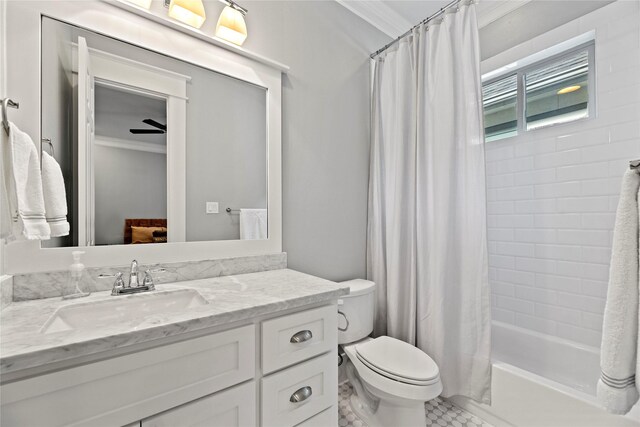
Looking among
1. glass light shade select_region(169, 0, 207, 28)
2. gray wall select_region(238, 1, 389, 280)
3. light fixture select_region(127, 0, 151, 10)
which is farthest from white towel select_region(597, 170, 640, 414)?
light fixture select_region(127, 0, 151, 10)

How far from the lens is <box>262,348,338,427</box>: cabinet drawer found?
3.05ft

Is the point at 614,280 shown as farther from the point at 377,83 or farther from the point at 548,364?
the point at 377,83

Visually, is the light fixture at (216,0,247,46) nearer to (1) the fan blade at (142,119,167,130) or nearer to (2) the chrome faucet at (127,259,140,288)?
(1) the fan blade at (142,119,167,130)

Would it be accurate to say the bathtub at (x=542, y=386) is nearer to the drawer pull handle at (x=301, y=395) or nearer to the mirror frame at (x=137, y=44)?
the drawer pull handle at (x=301, y=395)

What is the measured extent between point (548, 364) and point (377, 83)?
7.25 feet

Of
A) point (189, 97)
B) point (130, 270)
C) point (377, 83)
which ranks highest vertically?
point (377, 83)

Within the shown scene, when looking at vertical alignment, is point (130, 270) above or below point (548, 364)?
above

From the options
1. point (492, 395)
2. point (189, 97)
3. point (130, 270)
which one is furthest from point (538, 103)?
point (130, 270)

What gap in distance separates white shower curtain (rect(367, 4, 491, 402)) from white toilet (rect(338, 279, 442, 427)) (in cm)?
24

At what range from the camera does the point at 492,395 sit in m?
1.47

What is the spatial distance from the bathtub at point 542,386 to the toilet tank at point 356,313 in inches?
26.2

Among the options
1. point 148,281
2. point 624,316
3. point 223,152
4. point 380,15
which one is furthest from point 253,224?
point 380,15

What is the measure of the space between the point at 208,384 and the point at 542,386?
1.48 metres

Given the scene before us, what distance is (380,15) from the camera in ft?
6.82
